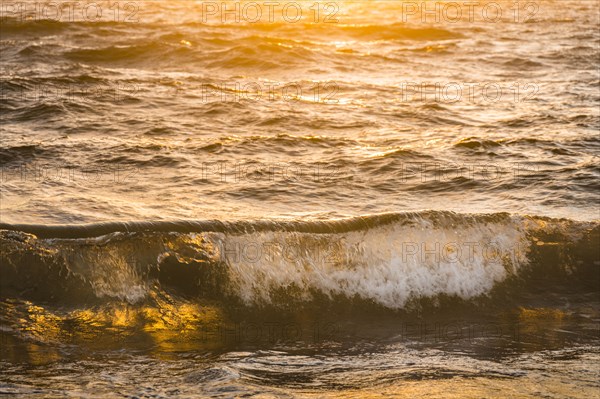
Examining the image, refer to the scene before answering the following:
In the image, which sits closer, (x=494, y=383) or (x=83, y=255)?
(x=494, y=383)

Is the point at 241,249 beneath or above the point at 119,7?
beneath

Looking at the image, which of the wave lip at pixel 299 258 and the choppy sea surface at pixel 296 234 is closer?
the choppy sea surface at pixel 296 234

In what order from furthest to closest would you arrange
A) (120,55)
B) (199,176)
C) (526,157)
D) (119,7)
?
(119,7) < (120,55) < (526,157) < (199,176)

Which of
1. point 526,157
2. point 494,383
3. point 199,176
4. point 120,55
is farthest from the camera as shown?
point 120,55

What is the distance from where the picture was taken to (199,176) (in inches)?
454

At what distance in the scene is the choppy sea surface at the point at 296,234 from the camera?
716 cm

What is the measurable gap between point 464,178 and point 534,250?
2246mm

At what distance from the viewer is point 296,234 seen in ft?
30.5

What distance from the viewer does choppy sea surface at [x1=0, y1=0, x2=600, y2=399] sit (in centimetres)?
716

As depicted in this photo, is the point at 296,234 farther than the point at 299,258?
Yes

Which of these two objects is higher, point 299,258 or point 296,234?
point 296,234

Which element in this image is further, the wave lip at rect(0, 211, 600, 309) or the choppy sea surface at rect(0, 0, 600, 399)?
the wave lip at rect(0, 211, 600, 309)

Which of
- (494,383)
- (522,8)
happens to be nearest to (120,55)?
(494,383)

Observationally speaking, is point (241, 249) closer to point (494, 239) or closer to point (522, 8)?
point (494, 239)
